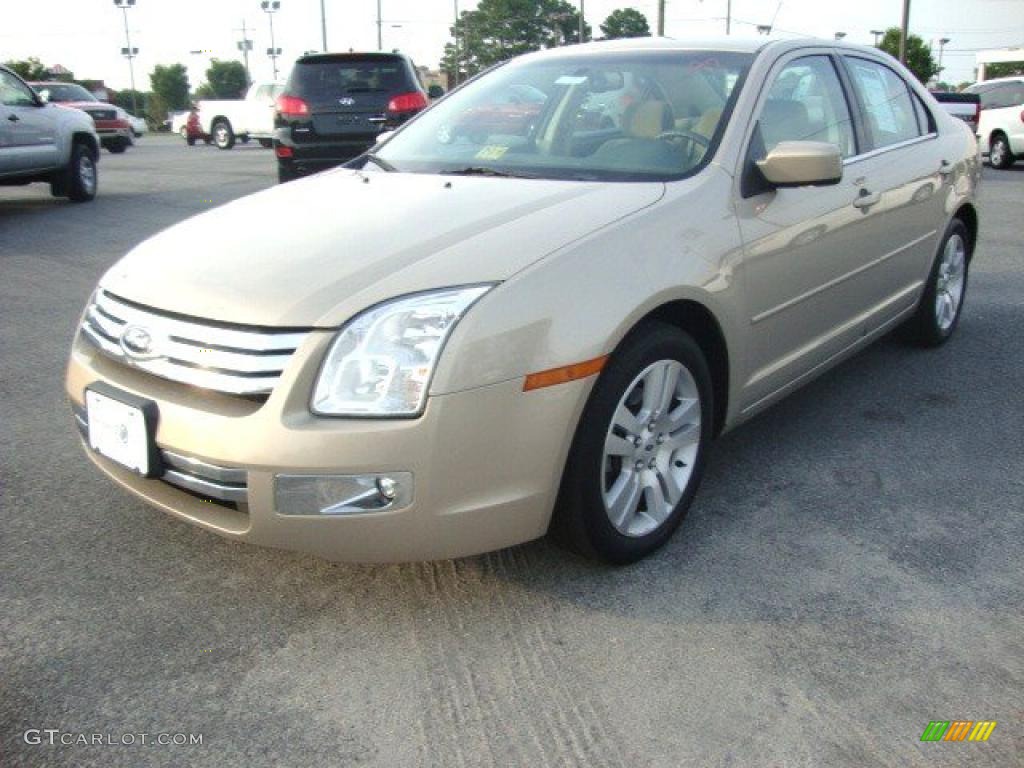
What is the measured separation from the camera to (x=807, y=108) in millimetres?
3887

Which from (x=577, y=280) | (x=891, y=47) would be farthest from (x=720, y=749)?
(x=891, y=47)

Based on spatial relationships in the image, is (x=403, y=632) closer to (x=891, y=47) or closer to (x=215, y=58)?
(x=891, y=47)

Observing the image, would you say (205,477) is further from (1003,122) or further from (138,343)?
(1003,122)

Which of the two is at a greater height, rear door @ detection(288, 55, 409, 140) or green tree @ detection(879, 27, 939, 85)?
green tree @ detection(879, 27, 939, 85)

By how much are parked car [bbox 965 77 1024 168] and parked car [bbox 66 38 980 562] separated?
48.8 ft

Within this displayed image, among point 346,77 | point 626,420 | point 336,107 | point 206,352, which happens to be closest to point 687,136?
point 626,420

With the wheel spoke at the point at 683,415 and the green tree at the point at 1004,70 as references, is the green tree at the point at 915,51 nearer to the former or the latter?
the green tree at the point at 1004,70

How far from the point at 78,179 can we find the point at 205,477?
1069 cm

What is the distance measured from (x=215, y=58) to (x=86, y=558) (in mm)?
110977

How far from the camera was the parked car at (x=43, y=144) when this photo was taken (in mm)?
10648

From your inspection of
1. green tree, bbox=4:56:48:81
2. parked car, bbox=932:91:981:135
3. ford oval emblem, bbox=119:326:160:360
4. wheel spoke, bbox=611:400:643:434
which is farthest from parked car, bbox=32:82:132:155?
green tree, bbox=4:56:48:81

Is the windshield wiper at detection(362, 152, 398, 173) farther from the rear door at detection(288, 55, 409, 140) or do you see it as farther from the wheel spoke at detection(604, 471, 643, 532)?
the rear door at detection(288, 55, 409, 140)

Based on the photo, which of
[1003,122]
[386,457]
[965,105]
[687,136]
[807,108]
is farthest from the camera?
[1003,122]

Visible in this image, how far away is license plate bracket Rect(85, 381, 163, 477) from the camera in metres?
2.64
